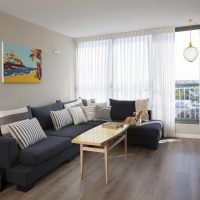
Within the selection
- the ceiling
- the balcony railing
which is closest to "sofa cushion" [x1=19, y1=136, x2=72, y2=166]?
the ceiling

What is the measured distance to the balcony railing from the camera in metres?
4.93

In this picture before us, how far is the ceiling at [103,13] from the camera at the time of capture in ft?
10.7

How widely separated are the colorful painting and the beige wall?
0.34 feet

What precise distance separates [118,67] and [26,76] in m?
2.26

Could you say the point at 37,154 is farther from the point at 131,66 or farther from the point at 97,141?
the point at 131,66

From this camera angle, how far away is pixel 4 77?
3588mm

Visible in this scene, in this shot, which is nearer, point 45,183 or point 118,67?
point 45,183

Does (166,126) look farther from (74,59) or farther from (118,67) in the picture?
(74,59)

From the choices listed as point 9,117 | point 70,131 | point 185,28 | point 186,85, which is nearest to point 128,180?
point 70,131

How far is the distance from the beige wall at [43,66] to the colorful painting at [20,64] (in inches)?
4.1

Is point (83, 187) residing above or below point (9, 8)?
below

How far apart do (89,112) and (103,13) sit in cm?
209

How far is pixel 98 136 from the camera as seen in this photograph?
2980 mm

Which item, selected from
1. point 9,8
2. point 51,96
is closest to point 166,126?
point 51,96
